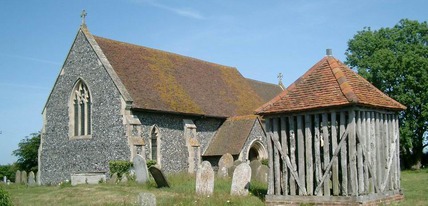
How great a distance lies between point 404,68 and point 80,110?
926 inches

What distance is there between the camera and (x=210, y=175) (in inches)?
652

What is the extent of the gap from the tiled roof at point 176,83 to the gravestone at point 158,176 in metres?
6.96

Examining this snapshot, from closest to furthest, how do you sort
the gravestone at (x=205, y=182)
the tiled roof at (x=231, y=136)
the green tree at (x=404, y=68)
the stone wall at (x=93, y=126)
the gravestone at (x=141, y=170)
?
the gravestone at (x=205, y=182) < the gravestone at (x=141, y=170) < the stone wall at (x=93, y=126) < the tiled roof at (x=231, y=136) < the green tree at (x=404, y=68)

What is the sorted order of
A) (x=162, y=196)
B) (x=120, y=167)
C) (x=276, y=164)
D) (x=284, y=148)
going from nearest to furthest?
(x=284, y=148)
(x=276, y=164)
(x=162, y=196)
(x=120, y=167)

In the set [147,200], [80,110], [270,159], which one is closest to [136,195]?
[147,200]

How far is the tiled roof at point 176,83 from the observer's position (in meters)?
27.0

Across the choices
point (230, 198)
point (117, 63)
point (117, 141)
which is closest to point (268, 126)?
point (230, 198)

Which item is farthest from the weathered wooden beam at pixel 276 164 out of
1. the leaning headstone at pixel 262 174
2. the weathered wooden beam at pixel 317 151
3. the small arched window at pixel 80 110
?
the small arched window at pixel 80 110

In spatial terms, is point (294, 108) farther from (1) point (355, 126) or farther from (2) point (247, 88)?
(2) point (247, 88)

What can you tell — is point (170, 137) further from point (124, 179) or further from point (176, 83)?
point (124, 179)

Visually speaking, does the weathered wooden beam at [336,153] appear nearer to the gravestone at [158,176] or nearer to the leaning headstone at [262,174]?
the leaning headstone at [262,174]

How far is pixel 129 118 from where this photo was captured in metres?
25.1

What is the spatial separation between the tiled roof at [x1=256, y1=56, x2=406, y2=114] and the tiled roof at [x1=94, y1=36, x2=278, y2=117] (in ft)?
37.9

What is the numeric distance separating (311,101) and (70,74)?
1726 cm
